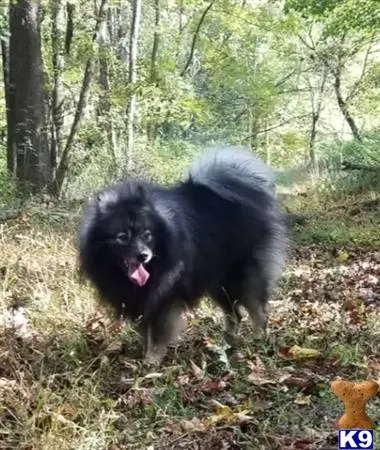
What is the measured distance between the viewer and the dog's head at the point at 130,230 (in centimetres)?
359

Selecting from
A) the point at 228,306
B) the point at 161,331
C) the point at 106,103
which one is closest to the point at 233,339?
the point at 228,306

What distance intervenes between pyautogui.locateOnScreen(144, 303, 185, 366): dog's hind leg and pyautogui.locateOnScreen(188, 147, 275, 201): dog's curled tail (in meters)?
0.81

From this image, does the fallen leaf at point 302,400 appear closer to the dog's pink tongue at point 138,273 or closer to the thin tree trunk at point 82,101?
the dog's pink tongue at point 138,273

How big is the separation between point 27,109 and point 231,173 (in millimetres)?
4698

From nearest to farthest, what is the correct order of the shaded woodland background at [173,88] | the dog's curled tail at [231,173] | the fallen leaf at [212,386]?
the fallen leaf at [212,386]
the dog's curled tail at [231,173]
the shaded woodland background at [173,88]

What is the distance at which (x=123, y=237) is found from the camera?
362 cm

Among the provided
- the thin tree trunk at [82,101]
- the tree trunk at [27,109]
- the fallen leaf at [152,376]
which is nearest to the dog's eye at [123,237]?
the fallen leaf at [152,376]

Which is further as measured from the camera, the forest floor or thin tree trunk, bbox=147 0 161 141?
thin tree trunk, bbox=147 0 161 141

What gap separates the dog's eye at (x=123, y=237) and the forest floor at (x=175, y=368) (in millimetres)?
602

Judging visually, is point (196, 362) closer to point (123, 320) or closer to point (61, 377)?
point (123, 320)

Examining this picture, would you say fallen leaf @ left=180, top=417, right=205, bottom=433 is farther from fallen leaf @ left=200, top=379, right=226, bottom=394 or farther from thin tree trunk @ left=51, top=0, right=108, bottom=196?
Answer: thin tree trunk @ left=51, top=0, right=108, bottom=196

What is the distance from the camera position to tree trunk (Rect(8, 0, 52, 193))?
26.5ft

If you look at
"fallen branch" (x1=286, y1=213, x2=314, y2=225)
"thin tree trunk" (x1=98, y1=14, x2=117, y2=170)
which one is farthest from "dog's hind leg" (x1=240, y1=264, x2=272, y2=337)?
"thin tree trunk" (x1=98, y1=14, x2=117, y2=170)

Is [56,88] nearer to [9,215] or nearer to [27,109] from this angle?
[27,109]
